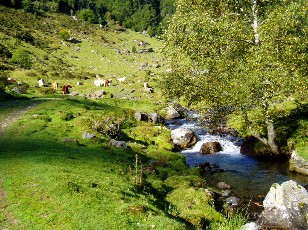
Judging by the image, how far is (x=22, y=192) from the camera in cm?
1902

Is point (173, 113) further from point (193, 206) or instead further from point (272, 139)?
point (193, 206)

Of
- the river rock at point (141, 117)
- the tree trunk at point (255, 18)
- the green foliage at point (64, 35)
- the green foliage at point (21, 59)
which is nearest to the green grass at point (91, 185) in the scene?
the river rock at point (141, 117)

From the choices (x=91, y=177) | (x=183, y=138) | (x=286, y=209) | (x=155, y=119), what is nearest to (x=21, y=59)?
(x=155, y=119)

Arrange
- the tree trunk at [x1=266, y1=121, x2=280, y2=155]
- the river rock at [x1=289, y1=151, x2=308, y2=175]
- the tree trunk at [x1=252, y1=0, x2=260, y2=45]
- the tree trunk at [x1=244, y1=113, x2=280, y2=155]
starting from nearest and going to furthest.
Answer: the river rock at [x1=289, y1=151, x2=308, y2=175] → the tree trunk at [x1=244, y1=113, x2=280, y2=155] → the tree trunk at [x1=266, y1=121, x2=280, y2=155] → the tree trunk at [x1=252, y1=0, x2=260, y2=45]

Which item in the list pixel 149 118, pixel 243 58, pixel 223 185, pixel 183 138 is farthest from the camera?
pixel 149 118

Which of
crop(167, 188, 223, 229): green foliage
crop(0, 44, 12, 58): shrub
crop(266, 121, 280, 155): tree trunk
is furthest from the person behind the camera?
crop(0, 44, 12, 58): shrub

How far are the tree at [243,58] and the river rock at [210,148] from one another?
5.25 metres

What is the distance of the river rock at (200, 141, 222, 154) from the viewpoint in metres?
38.0

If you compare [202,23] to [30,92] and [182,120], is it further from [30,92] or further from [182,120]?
[30,92]

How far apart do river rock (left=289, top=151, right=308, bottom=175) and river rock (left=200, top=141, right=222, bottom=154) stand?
8.63 meters

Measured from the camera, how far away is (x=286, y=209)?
20.4m

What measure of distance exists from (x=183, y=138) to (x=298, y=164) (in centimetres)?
1413

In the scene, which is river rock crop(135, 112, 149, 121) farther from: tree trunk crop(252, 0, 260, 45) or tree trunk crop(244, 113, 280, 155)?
tree trunk crop(252, 0, 260, 45)

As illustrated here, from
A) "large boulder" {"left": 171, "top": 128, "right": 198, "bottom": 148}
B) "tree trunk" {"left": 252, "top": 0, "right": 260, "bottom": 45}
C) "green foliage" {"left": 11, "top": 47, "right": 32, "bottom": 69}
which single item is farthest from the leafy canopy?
"green foliage" {"left": 11, "top": 47, "right": 32, "bottom": 69}
